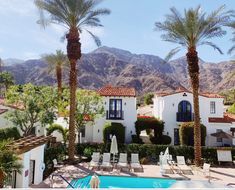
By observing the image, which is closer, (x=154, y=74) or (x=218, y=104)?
(x=218, y=104)

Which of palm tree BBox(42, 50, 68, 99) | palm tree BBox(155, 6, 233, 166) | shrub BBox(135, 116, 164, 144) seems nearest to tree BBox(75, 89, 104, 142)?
shrub BBox(135, 116, 164, 144)

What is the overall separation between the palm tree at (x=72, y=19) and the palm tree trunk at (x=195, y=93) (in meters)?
8.33

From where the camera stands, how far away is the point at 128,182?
2203 cm

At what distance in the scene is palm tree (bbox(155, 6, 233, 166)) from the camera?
2722cm

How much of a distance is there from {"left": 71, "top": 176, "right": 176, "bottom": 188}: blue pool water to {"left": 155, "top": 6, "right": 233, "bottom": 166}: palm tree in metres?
6.56

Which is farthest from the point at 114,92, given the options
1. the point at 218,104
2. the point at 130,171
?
the point at 130,171

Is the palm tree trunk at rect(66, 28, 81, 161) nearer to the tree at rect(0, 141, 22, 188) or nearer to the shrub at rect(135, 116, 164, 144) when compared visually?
the shrub at rect(135, 116, 164, 144)

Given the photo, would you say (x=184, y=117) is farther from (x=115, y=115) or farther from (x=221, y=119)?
(x=115, y=115)

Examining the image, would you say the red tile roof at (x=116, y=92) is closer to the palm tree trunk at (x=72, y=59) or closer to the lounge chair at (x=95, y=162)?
the palm tree trunk at (x=72, y=59)

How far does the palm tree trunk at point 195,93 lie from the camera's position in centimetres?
2723

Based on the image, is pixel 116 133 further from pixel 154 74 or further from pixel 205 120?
pixel 154 74

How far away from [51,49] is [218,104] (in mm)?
27535

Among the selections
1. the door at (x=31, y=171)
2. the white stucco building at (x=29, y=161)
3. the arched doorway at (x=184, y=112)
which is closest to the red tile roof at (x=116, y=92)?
the arched doorway at (x=184, y=112)

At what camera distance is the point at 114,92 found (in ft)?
125
